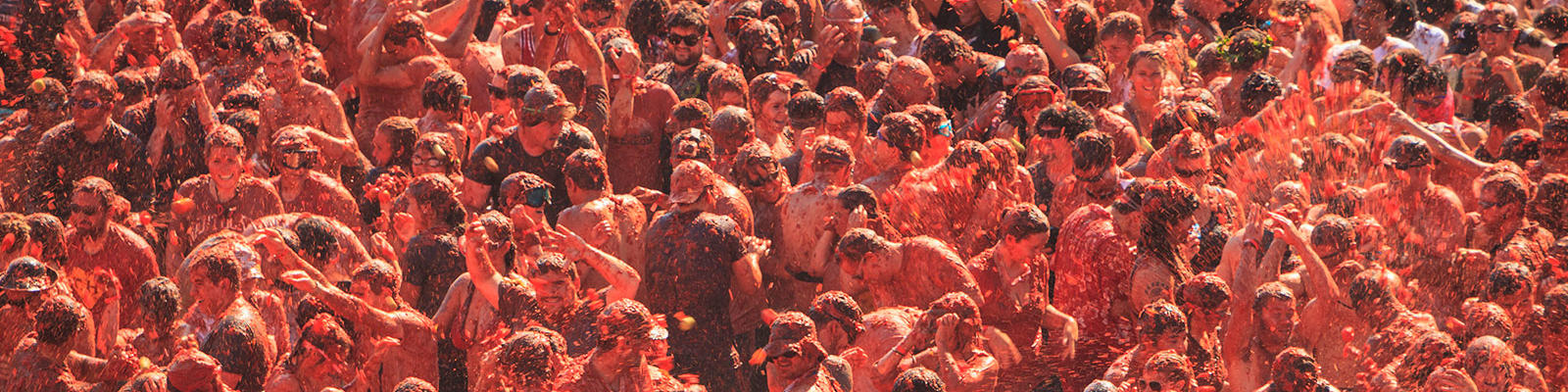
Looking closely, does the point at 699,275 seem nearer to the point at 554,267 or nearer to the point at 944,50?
the point at 554,267

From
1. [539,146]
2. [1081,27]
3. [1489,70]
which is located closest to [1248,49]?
[1081,27]

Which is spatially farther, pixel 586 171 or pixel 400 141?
pixel 400 141

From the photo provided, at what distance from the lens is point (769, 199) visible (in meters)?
13.5

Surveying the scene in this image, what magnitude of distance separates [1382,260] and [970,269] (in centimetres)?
310

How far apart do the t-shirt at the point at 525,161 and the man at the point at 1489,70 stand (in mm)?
7022

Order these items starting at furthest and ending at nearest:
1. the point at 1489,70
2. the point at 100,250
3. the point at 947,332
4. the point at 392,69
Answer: the point at 1489,70, the point at 392,69, the point at 100,250, the point at 947,332

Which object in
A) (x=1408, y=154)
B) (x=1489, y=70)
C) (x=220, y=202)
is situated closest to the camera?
(x=220, y=202)

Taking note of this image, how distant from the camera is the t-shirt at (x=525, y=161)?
45.6 ft

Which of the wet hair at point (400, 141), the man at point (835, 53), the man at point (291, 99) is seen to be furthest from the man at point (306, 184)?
the man at point (835, 53)

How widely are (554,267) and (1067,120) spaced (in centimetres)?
341

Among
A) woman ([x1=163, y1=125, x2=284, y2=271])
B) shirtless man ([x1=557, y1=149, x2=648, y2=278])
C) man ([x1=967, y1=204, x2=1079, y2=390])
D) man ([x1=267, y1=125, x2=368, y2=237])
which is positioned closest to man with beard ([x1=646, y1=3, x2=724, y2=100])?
shirtless man ([x1=557, y1=149, x2=648, y2=278])

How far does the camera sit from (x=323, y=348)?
38.6 ft

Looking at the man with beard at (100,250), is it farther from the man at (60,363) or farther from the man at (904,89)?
the man at (904,89)

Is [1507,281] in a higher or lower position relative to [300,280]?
lower
